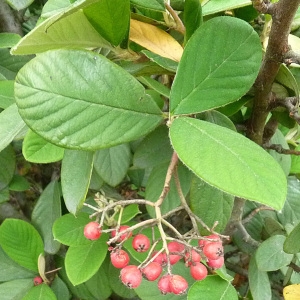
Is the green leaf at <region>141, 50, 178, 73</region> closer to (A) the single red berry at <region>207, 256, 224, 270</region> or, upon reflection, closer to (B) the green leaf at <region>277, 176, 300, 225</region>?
(A) the single red berry at <region>207, 256, 224, 270</region>

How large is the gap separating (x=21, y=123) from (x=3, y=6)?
1.99 ft

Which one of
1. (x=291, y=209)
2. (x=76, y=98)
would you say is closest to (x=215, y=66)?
(x=76, y=98)

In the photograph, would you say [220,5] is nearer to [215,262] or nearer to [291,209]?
[215,262]

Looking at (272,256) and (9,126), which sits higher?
(9,126)

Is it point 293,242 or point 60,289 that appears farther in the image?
point 60,289

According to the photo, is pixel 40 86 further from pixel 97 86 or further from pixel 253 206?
pixel 253 206

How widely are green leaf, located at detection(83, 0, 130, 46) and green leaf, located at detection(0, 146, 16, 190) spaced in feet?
1.59

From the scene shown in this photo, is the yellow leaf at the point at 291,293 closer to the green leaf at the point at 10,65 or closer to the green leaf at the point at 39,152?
the green leaf at the point at 39,152

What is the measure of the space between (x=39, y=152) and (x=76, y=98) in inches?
11.1

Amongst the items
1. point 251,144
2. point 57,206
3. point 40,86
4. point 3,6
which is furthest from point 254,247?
point 3,6

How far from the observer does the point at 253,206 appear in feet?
3.15

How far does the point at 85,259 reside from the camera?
2.57 ft

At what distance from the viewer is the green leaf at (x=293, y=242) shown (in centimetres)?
63

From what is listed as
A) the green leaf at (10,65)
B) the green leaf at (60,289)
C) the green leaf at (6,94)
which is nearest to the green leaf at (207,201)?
the green leaf at (6,94)
